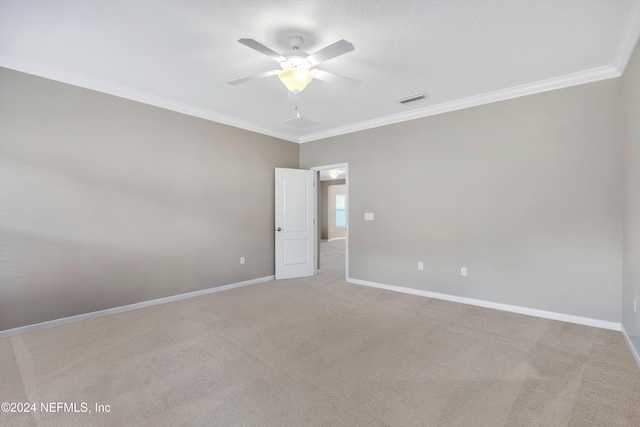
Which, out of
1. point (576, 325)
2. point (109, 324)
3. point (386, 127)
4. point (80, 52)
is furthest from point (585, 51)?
point (109, 324)

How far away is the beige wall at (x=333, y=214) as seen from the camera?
1235 centimetres

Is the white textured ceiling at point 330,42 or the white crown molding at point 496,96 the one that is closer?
the white textured ceiling at point 330,42

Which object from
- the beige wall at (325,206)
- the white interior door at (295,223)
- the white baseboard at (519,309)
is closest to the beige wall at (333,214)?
the beige wall at (325,206)

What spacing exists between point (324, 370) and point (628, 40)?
377cm

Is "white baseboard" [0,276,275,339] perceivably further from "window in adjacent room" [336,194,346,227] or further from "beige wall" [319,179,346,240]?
"window in adjacent room" [336,194,346,227]

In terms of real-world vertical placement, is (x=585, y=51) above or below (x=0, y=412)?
above

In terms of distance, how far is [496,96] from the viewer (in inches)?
145

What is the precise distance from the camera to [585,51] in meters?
2.73

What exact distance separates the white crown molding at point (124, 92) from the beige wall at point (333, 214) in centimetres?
749

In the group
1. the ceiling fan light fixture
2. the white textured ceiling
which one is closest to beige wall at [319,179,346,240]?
the white textured ceiling

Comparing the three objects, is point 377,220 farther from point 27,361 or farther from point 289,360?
point 27,361

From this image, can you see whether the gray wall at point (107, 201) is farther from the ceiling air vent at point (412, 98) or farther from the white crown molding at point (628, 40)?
the white crown molding at point (628, 40)

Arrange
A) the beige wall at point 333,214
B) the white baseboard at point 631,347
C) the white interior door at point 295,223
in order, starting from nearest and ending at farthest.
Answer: the white baseboard at point 631,347
the white interior door at point 295,223
the beige wall at point 333,214

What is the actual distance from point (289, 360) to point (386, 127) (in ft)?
12.3
